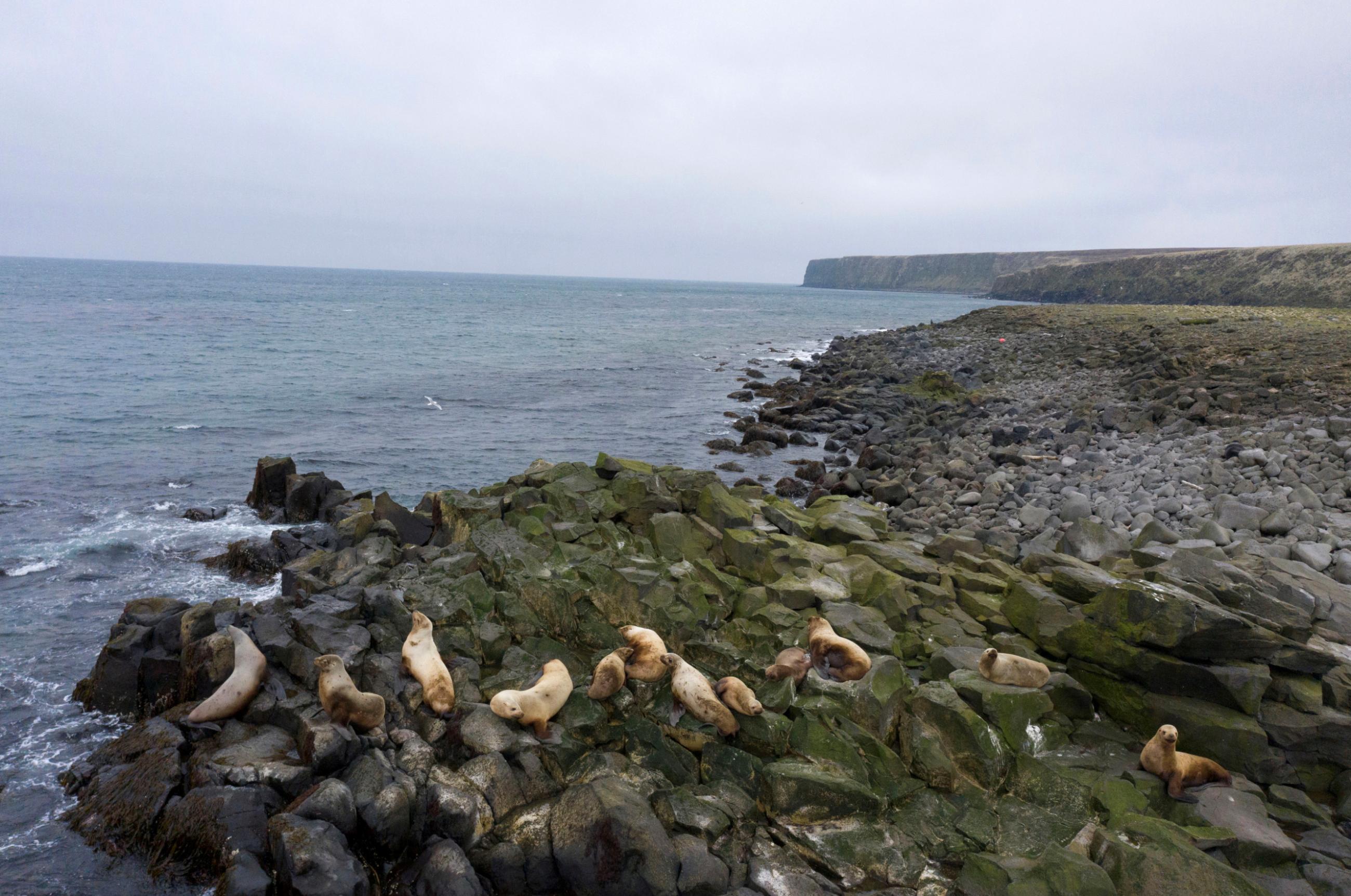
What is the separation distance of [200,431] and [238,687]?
23.8m

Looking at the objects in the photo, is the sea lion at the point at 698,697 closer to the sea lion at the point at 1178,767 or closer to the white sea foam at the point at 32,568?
the sea lion at the point at 1178,767

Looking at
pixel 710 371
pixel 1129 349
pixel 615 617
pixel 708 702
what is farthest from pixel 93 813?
pixel 710 371

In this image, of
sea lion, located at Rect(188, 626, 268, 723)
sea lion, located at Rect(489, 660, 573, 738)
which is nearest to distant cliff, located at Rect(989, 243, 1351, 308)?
sea lion, located at Rect(489, 660, 573, 738)

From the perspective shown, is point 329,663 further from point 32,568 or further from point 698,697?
point 32,568

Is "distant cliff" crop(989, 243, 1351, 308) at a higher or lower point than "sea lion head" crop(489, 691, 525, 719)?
higher

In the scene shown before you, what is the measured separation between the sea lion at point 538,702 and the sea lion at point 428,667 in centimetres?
61

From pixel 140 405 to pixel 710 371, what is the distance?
33102 millimetres

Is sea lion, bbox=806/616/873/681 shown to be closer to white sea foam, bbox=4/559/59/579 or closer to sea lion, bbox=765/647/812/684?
sea lion, bbox=765/647/812/684

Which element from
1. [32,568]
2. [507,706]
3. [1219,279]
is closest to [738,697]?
[507,706]

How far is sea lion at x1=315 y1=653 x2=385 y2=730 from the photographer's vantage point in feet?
26.6

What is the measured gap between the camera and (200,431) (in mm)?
27844

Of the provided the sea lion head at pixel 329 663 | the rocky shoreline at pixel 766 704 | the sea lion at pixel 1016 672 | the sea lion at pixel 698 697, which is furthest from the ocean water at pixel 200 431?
the sea lion at pixel 1016 672

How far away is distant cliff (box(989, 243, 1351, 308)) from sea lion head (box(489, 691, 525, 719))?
71.4 m

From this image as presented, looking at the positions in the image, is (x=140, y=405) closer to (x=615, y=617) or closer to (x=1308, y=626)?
(x=615, y=617)
